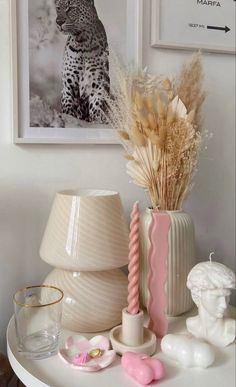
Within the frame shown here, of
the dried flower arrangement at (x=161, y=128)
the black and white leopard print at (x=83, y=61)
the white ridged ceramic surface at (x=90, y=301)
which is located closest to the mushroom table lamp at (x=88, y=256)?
the white ridged ceramic surface at (x=90, y=301)

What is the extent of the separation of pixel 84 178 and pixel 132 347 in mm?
445

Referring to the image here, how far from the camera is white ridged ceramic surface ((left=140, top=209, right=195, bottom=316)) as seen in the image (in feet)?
2.71

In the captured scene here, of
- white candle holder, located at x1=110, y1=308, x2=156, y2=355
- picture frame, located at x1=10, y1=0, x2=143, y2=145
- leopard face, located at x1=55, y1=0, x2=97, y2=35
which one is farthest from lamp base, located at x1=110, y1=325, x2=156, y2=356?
leopard face, located at x1=55, y1=0, x2=97, y2=35

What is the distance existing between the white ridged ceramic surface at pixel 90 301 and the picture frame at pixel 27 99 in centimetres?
34

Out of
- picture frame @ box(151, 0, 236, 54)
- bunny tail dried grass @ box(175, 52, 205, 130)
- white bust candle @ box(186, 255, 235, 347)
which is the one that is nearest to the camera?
white bust candle @ box(186, 255, 235, 347)

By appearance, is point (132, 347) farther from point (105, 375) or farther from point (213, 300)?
point (213, 300)

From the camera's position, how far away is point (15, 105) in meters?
0.87

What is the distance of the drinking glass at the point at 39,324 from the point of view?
2.27ft

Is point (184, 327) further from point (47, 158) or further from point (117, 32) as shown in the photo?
point (117, 32)

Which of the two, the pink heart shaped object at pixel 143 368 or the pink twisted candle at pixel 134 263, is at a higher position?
the pink twisted candle at pixel 134 263

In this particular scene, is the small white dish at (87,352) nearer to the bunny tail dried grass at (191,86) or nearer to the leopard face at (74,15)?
the bunny tail dried grass at (191,86)

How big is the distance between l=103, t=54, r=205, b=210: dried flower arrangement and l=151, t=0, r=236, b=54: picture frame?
0.57ft

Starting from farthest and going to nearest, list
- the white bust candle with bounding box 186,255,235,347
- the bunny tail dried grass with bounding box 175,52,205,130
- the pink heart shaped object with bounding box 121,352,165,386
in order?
the bunny tail dried grass with bounding box 175,52,205,130 → the white bust candle with bounding box 186,255,235,347 → the pink heart shaped object with bounding box 121,352,165,386

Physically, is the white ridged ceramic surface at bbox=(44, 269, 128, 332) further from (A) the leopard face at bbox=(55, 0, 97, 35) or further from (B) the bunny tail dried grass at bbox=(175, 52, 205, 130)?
(A) the leopard face at bbox=(55, 0, 97, 35)
